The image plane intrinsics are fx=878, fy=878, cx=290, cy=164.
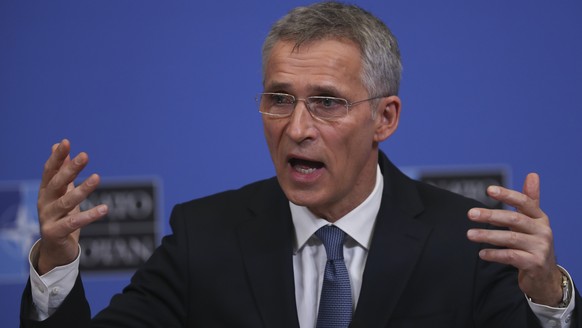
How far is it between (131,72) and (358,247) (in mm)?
1145

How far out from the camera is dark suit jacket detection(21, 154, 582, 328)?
6.03 feet

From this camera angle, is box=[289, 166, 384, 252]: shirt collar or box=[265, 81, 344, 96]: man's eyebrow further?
box=[289, 166, 384, 252]: shirt collar

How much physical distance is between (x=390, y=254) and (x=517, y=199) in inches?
17.9

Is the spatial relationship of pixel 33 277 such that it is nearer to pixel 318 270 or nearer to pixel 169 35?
pixel 318 270

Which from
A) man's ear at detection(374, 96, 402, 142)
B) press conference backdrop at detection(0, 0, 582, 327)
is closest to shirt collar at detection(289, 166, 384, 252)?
man's ear at detection(374, 96, 402, 142)

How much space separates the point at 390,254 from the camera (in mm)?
1882

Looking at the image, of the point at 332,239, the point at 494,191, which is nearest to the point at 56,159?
the point at 332,239

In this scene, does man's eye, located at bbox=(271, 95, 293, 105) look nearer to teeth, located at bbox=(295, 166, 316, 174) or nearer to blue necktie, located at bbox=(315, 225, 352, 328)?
teeth, located at bbox=(295, 166, 316, 174)

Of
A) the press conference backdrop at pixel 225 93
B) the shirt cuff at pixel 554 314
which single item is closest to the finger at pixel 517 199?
the shirt cuff at pixel 554 314

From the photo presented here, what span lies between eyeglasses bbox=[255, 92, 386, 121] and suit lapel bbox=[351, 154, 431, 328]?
259 mm

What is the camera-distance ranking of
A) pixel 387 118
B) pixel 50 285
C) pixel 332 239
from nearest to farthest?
pixel 50 285 < pixel 332 239 < pixel 387 118

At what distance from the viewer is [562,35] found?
2.68m

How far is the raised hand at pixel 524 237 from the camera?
1.47 m

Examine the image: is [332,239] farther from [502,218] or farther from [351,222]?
[502,218]
